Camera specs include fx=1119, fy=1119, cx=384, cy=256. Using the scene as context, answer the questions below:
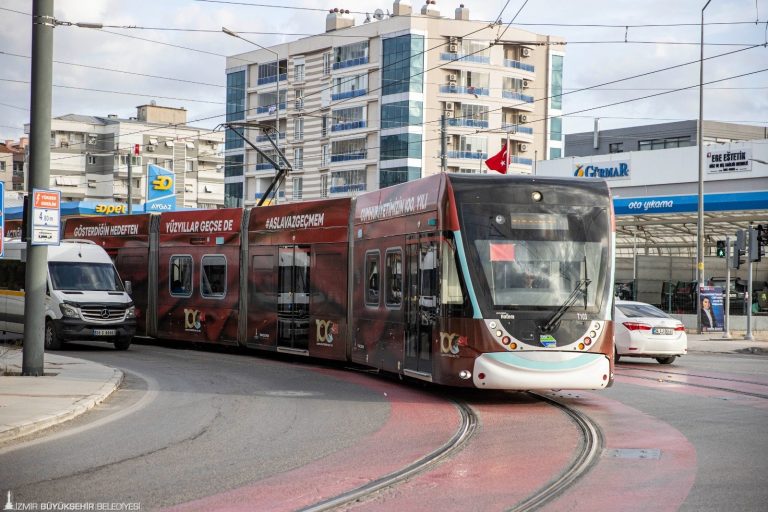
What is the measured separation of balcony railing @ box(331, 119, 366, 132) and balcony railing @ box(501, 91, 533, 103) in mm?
11016

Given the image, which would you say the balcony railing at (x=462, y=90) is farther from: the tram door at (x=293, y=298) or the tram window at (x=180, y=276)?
the tram door at (x=293, y=298)

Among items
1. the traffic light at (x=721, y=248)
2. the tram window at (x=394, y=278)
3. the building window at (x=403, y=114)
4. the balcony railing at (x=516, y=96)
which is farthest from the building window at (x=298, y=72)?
the tram window at (x=394, y=278)

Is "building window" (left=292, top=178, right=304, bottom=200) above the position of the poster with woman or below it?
above

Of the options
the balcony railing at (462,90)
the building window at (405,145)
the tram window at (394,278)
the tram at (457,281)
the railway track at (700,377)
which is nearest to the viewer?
the tram at (457,281)

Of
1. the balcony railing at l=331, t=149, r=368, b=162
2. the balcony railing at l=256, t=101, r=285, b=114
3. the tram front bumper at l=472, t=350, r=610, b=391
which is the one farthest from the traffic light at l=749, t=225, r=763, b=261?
the balcony railing at l=256, t=101, r=285, b=114

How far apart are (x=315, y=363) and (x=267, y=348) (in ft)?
3.89

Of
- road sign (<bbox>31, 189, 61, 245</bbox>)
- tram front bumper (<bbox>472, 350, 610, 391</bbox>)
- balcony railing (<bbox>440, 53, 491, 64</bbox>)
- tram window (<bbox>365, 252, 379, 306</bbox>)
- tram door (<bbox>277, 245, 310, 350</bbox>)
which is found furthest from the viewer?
balcony railing (<bbox>440, 53, 491, 64</bbox>)

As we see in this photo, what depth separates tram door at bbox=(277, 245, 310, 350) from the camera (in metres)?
21.8

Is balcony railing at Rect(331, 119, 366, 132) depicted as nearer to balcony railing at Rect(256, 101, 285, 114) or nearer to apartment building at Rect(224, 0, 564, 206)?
apartment building at Rect(224, 0, 564, 206)

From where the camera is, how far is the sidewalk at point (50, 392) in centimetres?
1224

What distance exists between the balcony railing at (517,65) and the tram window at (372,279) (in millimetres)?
68188

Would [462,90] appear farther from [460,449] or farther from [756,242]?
[460,449]

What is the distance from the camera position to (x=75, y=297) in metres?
25.2

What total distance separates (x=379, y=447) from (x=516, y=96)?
76.6m
